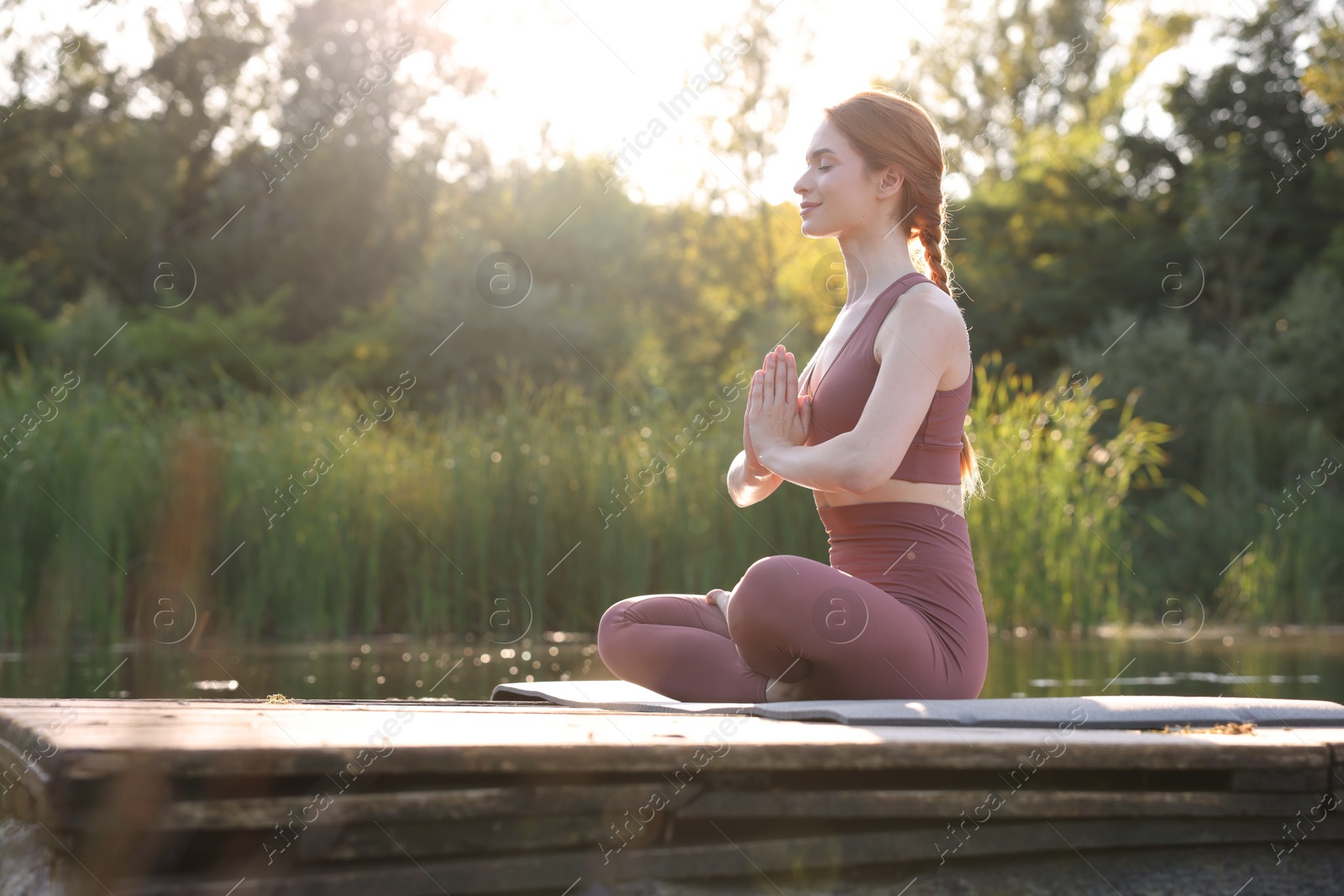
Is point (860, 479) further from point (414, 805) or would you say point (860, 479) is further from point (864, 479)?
point (414, 805)

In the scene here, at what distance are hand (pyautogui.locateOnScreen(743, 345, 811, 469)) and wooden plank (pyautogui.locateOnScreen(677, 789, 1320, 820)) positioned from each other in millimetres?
819

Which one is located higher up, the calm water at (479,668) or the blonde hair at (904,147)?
the blonde hair at (904,147)

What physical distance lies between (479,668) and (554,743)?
3381 millimetres

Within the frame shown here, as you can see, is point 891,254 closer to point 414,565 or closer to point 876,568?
point 876,568

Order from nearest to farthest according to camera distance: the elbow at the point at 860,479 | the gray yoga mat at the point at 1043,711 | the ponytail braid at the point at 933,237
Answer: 1. the gray yoga mat at the point at 1043,711
2. the elbow at the point at 860,479
3. the ponytail braid at the point at 933,237

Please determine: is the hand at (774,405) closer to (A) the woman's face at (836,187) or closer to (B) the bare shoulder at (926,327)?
(B) the bare shoulder at (926,327)

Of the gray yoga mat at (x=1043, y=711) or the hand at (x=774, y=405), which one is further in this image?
the hand at (x=774, y=405)

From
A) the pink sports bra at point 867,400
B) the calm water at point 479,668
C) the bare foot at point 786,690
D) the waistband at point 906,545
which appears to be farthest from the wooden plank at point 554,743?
the calm water at point 479,668

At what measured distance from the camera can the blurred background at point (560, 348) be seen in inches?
249

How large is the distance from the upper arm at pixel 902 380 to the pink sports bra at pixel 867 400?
4 cm

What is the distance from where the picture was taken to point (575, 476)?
22.7 feet

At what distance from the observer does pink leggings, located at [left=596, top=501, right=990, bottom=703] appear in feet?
7.62

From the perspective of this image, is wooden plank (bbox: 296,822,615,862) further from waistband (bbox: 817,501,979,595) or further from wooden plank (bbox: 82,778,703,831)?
waistband (bbox: 817,501,979,595)

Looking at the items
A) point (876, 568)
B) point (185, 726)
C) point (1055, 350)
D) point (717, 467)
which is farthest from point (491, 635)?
point (1055, 350)
